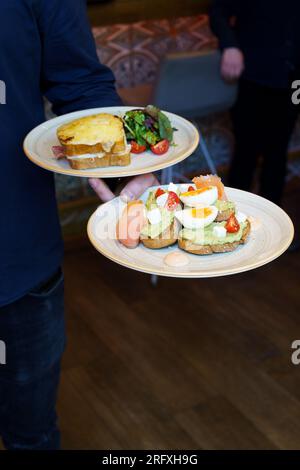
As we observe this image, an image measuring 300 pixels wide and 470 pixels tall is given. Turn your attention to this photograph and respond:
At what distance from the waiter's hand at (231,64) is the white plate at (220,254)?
1805mm

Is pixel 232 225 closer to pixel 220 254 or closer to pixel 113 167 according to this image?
pixel 220 254

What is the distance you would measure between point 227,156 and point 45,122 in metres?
2.69

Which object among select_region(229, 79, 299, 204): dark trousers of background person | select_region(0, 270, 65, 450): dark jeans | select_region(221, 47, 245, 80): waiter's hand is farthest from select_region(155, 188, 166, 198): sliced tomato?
select_region(229, 79, 299, 204): dark trousers of background person

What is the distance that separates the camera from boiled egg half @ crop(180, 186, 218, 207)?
993 mm

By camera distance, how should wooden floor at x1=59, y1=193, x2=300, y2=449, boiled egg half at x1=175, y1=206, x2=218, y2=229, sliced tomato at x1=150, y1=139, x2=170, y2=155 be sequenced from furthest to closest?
wooden floor at x1=59, y1=193, x2=300, y2=449, sliced tomato at x1=150, y1=139, x2=170, y2=155, boiled egg half at x1=175, y1=206, x2=218, y2=229

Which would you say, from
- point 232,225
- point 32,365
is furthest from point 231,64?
point 232,225

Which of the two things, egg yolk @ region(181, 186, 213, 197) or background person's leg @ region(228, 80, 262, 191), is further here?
background person's leg @ region(228, 80, 262, 191)

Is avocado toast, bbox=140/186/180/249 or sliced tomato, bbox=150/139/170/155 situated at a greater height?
sliced tomato, bbox=150/139/170/155

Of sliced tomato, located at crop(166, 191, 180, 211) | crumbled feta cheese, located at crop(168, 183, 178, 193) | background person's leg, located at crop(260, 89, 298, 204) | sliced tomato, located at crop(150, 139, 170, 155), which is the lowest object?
background person's leg, located at crop(260, 89, 298, 204)

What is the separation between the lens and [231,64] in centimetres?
274

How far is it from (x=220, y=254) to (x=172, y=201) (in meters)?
0.13

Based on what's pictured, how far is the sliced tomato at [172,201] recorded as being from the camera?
1014 mm

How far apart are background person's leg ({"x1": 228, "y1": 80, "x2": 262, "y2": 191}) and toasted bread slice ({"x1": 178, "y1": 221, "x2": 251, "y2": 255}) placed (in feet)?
6.94

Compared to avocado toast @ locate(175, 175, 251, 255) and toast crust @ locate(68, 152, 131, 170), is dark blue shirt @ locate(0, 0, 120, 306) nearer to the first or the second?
toast crust @ locate(68, 152, 131, 170)
